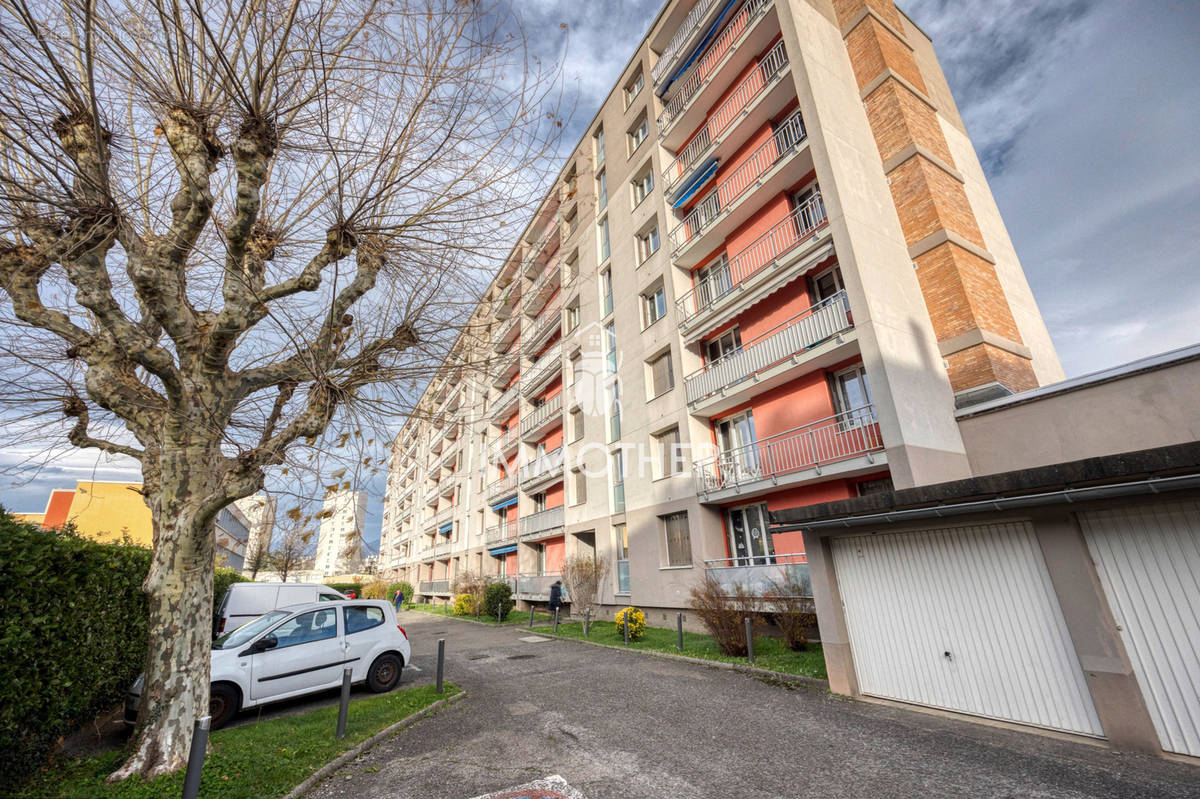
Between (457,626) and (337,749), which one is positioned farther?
(457,626)

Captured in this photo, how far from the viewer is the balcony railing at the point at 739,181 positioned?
1407 centimetres

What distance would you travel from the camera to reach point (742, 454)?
14.1m

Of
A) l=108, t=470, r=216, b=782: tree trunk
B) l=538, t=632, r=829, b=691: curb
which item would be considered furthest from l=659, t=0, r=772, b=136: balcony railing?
l=108, t=470, r=216, b=782: tree trunk

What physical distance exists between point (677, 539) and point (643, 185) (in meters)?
14.2

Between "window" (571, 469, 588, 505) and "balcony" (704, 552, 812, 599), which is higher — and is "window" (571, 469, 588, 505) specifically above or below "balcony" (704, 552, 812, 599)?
above

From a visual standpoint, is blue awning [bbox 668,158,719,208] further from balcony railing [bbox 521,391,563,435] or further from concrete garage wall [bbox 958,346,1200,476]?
concrete garage wall [bbox 958,346,1200,476]

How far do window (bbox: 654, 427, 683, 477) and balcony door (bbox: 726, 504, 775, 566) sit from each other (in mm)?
2158

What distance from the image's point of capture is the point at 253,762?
500 centimetres

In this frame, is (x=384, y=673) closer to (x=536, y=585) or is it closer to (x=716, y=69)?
(x=536, y=585)

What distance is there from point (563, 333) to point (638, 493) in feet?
30.5

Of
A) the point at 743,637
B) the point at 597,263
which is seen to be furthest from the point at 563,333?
the point at 743,637

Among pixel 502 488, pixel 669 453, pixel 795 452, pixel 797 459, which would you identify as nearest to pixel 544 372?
pixel 502 488

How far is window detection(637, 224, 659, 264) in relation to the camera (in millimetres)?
18913

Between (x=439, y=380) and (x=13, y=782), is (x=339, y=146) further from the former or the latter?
(x=13, y=782)
